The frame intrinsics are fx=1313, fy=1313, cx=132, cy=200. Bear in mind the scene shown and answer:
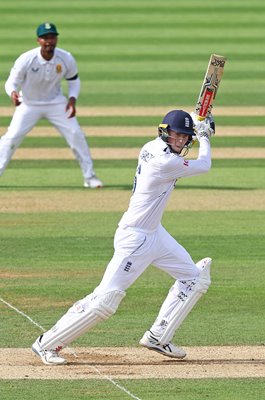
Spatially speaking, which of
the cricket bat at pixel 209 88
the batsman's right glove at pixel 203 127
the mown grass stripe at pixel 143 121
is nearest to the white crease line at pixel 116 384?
the batsman's right glove at pixel 203 127

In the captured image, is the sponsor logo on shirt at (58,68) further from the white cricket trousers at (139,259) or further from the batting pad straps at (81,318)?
the batting pad straps at (81,318)

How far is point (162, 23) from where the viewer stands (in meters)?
31.6

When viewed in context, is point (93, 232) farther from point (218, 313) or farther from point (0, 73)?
point (0, 73)

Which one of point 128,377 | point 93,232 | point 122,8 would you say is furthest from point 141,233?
point 122,8

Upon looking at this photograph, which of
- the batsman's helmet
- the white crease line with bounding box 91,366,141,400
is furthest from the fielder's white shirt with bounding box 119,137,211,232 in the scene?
the white crease line with bounding box 91,366,141,400

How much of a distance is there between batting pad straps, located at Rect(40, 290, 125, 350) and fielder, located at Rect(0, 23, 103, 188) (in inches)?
276

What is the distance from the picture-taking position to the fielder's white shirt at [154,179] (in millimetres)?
9203

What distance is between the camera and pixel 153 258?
9.28 meters

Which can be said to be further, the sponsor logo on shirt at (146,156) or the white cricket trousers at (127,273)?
the sponsor logo on shirt at (146,156)

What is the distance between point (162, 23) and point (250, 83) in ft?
22.7

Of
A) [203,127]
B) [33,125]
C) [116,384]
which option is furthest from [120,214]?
[116,384]

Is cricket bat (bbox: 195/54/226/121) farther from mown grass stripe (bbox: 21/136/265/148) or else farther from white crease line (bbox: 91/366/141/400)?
mown grass stripe (bbox: 21/136/265/148)

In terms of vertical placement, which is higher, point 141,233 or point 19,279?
point 141,233

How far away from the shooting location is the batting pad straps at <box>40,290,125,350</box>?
9027 millimetres
